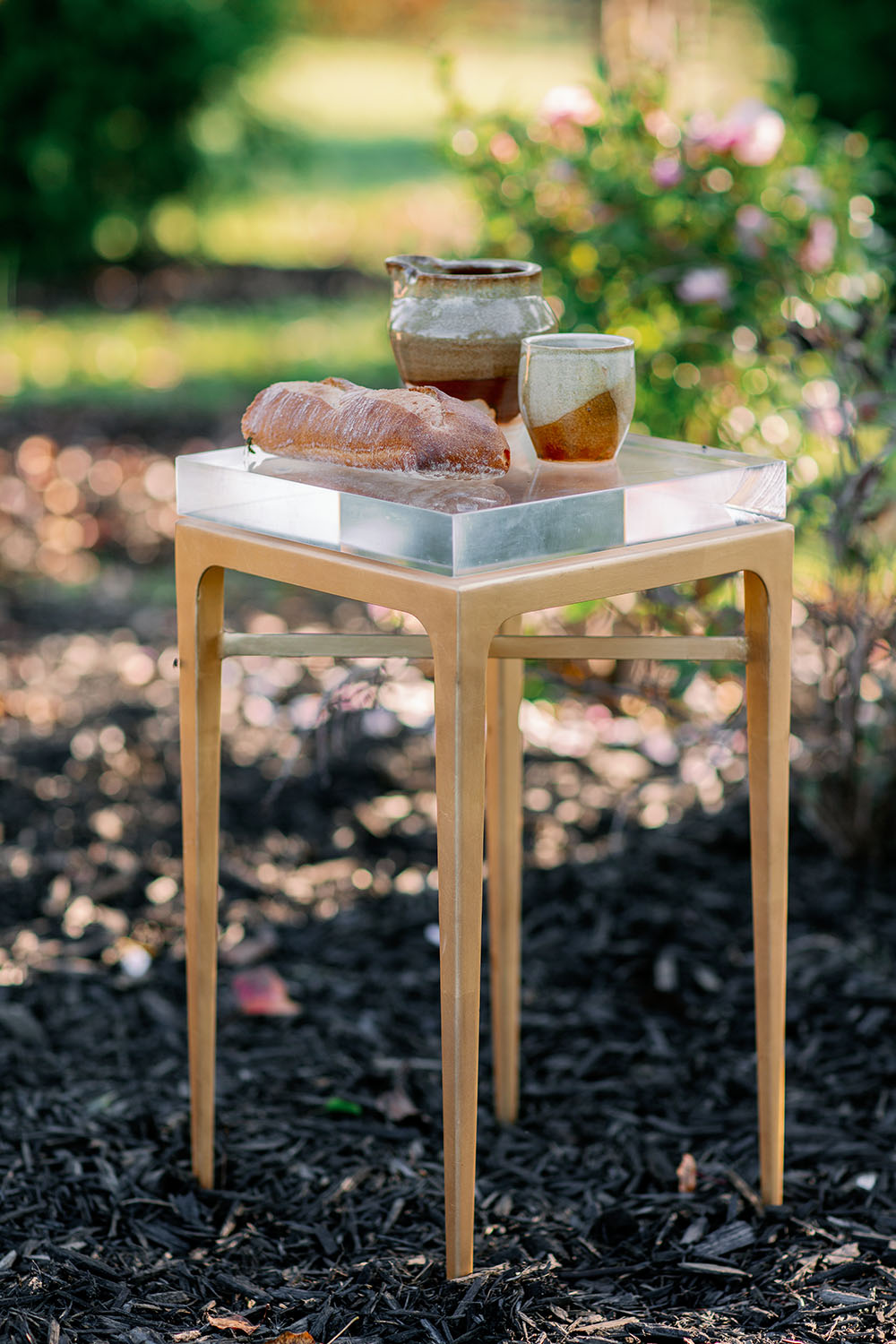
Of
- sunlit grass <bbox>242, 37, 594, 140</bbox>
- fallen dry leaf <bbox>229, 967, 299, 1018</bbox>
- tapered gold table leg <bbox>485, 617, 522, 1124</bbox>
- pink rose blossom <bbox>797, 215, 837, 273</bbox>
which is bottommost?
fallen dry leaf <bbox>229, 967, 299, 1018</bbox>

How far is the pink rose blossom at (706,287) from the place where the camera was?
9.09 ft

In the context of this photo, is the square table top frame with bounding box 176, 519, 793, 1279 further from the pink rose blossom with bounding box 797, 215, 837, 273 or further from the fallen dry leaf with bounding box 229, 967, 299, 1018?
the pink rose blossom with bounding box 797, 215, 837, 273

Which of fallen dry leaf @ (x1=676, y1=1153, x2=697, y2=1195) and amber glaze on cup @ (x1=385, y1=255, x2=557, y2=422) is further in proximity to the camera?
fallen dry leaf @ (x1=676, y1=1153, x2=697, y2=1195)

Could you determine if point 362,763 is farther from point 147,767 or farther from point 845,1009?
point 845,1009

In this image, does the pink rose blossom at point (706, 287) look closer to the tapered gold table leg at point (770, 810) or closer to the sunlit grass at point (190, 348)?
the tapered gold table leg at point (770, 810)

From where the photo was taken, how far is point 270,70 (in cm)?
897

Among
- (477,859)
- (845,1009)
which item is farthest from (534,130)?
(477,859)

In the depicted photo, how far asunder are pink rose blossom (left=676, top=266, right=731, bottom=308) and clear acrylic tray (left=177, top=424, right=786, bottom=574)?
1025 mm

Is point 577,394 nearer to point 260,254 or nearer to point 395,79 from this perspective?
point 260,254

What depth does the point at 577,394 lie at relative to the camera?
1662 mm

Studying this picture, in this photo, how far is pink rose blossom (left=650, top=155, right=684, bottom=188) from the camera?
113 inches

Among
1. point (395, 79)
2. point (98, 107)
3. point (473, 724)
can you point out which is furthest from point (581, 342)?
point (395, 79)

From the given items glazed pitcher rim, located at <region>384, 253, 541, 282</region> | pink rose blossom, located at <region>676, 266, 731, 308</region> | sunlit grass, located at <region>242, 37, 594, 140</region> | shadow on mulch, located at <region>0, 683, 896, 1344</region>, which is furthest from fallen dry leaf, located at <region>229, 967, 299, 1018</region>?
sunlit grass, located at <region>242, 37, 594, 140</region>

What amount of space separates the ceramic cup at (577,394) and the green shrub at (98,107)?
7317mm
